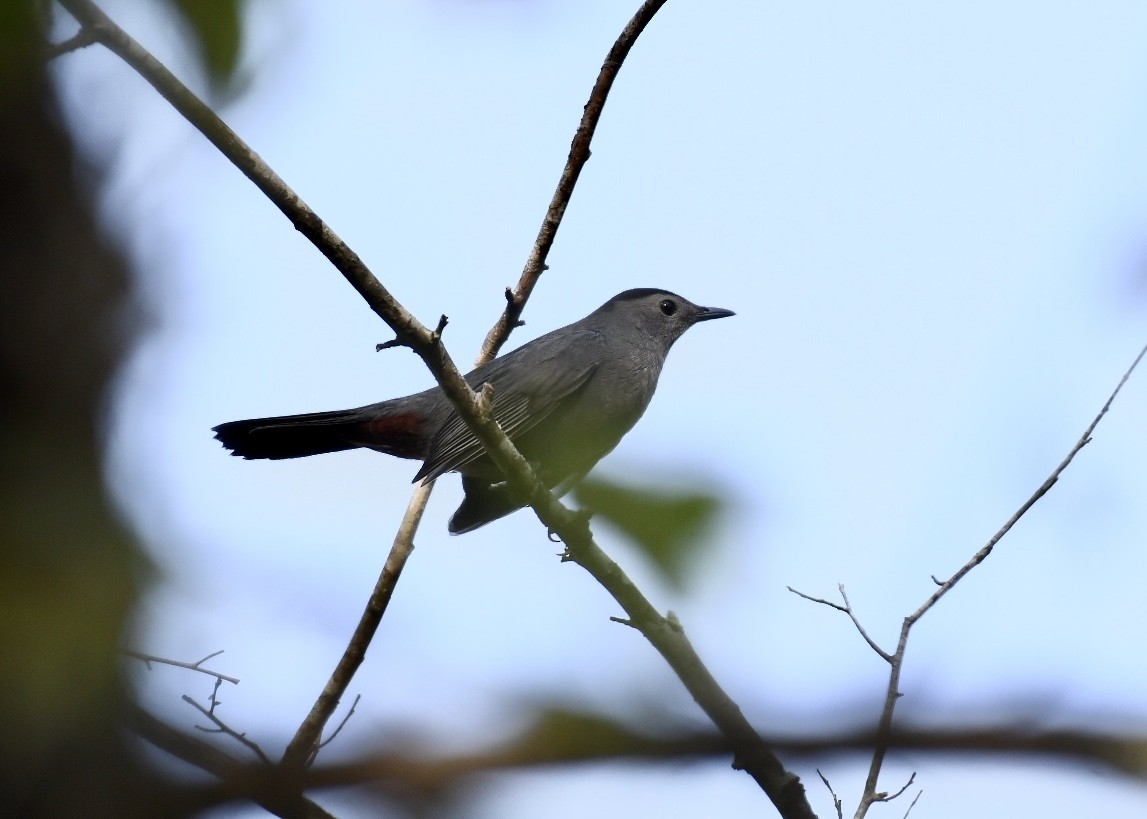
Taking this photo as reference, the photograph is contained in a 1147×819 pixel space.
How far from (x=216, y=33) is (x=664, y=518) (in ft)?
1.56

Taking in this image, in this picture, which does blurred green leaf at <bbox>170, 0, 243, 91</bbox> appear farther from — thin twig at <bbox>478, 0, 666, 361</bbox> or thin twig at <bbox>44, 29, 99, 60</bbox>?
thin twig at <bbox>478, 0, 666, 361</bbox>

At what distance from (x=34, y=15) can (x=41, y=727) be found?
1.34 ft

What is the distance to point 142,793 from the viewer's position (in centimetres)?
53

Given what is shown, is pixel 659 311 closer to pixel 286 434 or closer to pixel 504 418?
pixel 504 418

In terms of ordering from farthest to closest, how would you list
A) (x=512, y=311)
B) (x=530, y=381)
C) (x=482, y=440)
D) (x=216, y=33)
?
(x=530, y=381), (x=512, y=311), (x=482, y=440), (x=216, y=33)

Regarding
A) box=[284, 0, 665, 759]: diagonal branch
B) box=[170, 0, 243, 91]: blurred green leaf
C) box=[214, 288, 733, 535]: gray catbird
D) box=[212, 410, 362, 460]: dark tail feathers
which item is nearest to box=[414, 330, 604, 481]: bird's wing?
box=[214, 288, 733, 535]: gray catbird

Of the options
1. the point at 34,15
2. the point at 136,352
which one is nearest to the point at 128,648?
the point at 136,352

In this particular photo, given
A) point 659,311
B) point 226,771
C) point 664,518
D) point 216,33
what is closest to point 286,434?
point 659,311

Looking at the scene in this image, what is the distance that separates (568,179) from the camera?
4652 millimetres

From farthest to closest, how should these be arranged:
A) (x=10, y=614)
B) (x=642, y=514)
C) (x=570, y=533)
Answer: (x=570, y=533), (x=642, y=514), (x=10, y=614)

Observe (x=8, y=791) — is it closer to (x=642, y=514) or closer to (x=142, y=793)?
(x=142, y=793)

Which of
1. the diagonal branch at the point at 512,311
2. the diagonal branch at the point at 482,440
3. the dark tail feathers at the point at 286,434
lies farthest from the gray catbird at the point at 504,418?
Result: the diagonal branch at the point at 482,440

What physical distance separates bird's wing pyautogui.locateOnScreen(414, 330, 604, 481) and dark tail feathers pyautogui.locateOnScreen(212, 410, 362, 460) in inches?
28.6

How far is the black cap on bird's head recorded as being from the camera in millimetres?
7406
